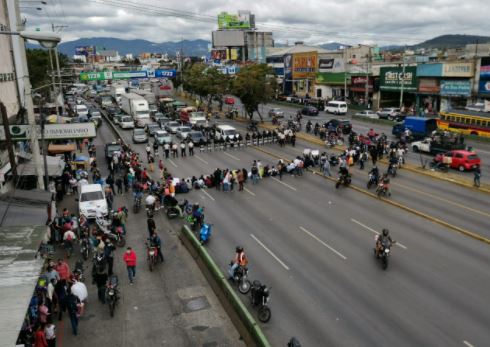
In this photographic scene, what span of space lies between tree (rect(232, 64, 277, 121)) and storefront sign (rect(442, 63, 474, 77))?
22.8 meters

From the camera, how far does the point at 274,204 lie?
2623cm

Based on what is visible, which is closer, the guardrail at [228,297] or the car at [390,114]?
the guardrail at [228,297]

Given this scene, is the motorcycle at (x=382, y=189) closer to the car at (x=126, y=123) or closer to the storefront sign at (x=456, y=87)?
the storefront sign at (x=456, y=87)

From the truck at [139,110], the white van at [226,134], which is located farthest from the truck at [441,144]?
the truck at [139,110]

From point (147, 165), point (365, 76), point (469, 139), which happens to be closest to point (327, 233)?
point (147, 165)

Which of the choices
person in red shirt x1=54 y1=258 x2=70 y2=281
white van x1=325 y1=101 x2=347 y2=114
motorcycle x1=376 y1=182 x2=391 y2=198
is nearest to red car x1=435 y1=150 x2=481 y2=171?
motorcycle x1=376 y1=182 x2=391 y2=198

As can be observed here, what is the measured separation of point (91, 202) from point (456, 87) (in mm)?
49711

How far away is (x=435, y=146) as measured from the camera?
3684 cm

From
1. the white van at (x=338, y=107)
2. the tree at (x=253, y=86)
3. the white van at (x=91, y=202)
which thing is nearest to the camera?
the white van at (x=91, y=202)

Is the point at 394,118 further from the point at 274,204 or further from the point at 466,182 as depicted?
the point at 274,204

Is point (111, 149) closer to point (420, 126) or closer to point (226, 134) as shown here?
point (226, 134)

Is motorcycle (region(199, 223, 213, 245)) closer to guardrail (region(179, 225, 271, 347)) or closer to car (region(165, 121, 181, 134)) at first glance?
guardrail (region(179, 225, 271, 347))

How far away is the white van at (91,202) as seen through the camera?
933 inches

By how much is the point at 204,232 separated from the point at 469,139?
3335cm
